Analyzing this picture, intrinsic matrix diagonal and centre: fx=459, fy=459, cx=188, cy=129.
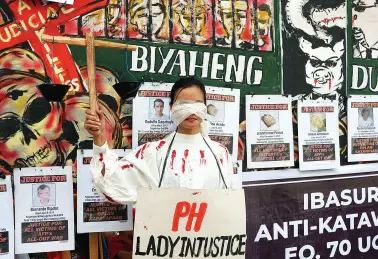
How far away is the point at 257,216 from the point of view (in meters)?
2.92

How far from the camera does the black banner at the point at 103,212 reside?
242 cm

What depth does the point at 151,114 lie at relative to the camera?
2.56 metres

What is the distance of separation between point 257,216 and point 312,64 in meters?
1.05

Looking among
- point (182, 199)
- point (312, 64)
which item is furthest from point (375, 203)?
point (182, 199)

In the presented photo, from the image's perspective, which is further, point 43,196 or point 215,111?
point 215,111

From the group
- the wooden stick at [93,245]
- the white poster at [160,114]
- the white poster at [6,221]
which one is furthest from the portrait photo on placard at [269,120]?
the white poster at [6,221]

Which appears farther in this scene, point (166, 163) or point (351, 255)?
point (351, 255)

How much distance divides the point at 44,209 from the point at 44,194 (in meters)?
0.08

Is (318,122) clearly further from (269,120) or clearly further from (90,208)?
(90,208)

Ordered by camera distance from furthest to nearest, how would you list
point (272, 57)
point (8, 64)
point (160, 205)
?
point (272, 57)
point (8, 64)
point (160, 205)

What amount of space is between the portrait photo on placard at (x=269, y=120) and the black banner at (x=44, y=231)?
132cm

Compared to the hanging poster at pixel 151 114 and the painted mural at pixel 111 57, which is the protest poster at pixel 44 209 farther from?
the hanging poster at pixel 151 114

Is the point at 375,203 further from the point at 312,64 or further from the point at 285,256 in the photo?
the point at 312,64

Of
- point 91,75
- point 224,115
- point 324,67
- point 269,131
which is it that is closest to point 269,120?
point 269,131
